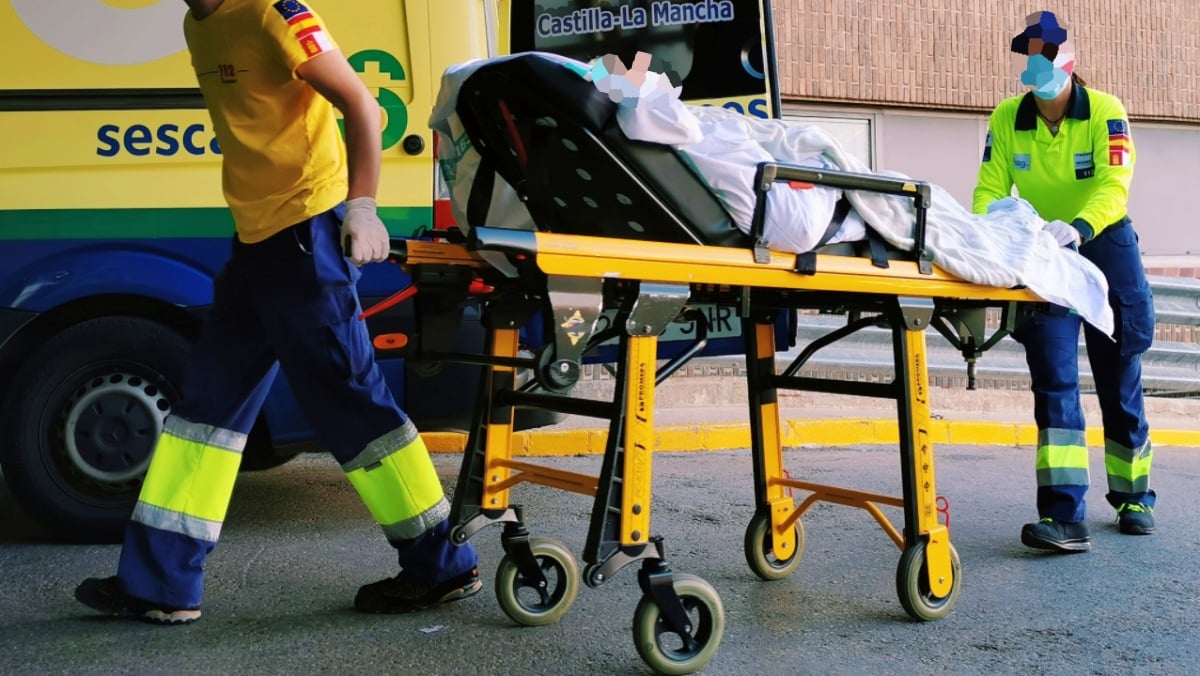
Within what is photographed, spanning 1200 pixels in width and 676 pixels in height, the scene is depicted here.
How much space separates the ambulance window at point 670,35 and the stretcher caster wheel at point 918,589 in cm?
236

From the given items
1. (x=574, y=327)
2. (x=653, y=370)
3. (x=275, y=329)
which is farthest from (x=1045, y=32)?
(x=275, y=329)

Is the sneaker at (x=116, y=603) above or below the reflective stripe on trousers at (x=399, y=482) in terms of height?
below

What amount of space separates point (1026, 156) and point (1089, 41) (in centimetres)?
584

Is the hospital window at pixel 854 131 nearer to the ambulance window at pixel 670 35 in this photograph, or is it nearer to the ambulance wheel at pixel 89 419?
the ambulance window at pixel 670 35

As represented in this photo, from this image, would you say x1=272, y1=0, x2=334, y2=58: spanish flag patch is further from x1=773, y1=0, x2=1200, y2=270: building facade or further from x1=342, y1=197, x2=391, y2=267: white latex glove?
x1=773, y1=0, x2=1200, y2=270: building facade

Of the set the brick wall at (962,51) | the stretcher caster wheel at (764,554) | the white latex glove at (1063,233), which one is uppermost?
the brick wall at (962,51)

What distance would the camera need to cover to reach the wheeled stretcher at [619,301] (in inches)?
110

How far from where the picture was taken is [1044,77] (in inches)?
185

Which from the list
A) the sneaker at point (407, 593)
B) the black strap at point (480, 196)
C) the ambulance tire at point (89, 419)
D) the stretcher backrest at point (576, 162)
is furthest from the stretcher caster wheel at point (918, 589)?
the ambulance tire at point (89, 419)

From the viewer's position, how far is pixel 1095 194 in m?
4.62

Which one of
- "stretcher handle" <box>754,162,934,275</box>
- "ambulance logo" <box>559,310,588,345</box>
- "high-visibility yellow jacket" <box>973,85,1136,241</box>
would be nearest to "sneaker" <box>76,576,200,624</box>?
"ambulance logo" <box>559,310,588,345</box>

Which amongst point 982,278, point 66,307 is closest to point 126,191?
point 66,307

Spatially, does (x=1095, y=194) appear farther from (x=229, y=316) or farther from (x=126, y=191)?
(x=126, y=191)

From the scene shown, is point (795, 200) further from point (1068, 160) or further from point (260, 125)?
point (1068, 160)
